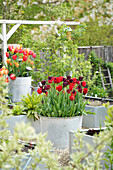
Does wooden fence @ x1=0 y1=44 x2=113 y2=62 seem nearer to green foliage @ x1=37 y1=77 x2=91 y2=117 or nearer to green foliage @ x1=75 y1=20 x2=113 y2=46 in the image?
green foliage @ x1=75 y1=20 x2=113 y2=46

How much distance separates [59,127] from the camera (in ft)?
10.8

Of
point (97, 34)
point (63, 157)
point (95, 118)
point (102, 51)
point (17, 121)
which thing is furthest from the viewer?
point (97, 34)

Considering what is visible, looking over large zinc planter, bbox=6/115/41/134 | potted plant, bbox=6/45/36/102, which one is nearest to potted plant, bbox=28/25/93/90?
potted plant, bbox=6/45/36/102

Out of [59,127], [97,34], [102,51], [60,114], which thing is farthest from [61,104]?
[97,34]

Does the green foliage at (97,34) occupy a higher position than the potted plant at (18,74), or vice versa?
the green foliage at (97,34)

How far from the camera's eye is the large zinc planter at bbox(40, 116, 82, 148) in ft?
10.8

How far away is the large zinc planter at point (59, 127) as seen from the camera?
3.29m

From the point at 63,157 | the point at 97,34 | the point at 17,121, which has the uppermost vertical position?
the point at 97,34

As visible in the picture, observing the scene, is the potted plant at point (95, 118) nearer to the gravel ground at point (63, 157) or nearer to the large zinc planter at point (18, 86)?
the large zinc planter at point (18, 86)

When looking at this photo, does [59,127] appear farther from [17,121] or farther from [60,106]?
[17,121]

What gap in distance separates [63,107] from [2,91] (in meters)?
1.81

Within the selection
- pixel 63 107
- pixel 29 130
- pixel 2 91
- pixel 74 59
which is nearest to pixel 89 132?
pixel 63 107

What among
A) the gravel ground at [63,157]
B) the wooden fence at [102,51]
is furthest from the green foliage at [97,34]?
the gravel ground at [63,157]

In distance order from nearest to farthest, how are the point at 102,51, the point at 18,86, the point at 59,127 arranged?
the point at 59,127 < the point at 18,86 < the point at 102,51
